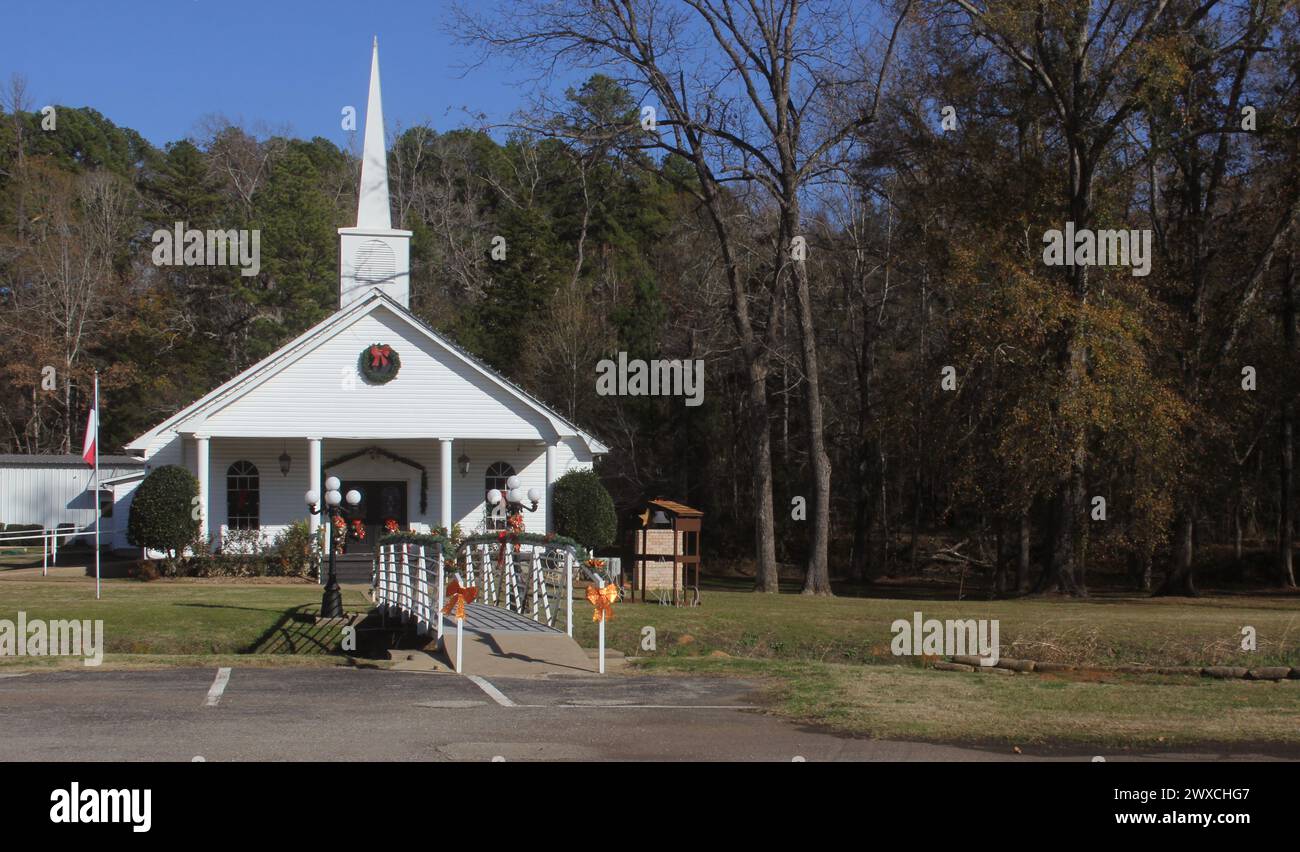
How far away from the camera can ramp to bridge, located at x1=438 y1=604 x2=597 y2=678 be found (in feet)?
52.3

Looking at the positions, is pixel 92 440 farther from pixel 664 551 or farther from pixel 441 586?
pixel 664 551

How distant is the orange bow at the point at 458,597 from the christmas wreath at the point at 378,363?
16.9m

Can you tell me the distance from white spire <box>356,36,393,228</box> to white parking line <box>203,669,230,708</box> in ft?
71.2

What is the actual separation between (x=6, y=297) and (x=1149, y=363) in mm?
45309

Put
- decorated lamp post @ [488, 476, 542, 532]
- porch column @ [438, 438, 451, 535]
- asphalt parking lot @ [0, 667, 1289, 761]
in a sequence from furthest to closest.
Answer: porch column @ [438, 438, 451, 535]
decorated lamp post @ [488, 476, 542, 532]
asphalt parking lot @ [0, 667, 1289, 761]

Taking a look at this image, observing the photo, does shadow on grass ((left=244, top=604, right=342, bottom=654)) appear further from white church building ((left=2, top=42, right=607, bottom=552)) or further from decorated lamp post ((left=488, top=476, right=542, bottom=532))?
white church building ((left=2, top=42, right=607, bottom=552))

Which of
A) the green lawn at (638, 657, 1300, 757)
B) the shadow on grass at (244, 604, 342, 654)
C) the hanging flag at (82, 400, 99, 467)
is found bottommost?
the shadow on grass at (244, 604, 342, 654)

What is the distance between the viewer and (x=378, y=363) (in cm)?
3300

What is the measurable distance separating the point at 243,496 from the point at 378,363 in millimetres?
5049

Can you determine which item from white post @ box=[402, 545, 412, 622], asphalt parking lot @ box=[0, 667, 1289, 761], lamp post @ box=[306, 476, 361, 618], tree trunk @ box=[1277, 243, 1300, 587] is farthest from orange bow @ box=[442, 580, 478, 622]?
tree trunk @ box=[1277, 243, 1300, 587]

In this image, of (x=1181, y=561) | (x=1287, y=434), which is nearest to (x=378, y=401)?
(x=1181, y=561)

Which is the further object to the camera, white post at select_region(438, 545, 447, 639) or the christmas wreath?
the christmas wreath

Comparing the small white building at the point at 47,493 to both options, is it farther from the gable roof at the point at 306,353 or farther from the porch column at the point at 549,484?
the porch column at the point at 549,484

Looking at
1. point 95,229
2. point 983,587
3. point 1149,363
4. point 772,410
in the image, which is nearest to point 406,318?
point 1149,363
